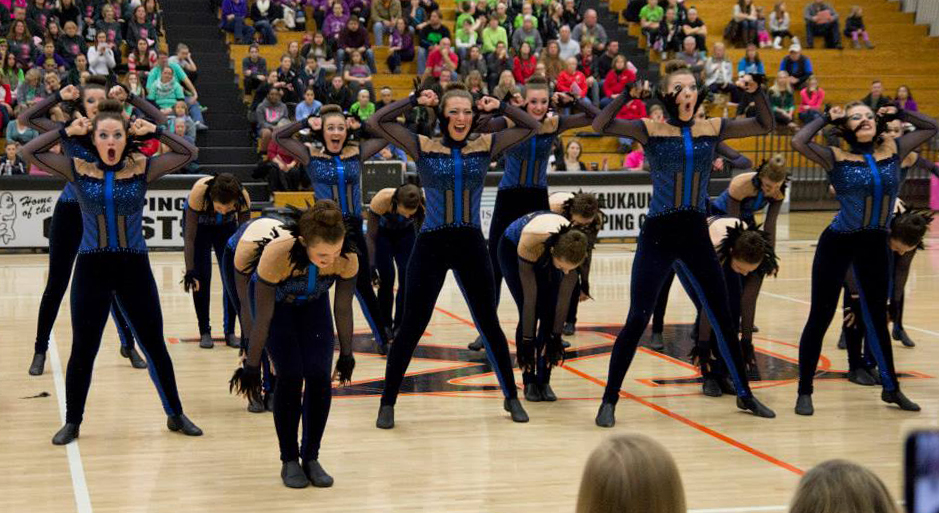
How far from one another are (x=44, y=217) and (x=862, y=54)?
52.7ft

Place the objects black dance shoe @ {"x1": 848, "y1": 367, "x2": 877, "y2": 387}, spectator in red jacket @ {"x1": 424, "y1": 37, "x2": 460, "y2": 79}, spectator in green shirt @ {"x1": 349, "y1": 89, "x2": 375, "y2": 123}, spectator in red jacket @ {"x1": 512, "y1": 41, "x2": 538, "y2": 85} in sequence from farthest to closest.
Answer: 1. spectator in red jacket @ {"x1": 512, "y1": 41, "x2": 538, "y2": 85}
2. spectator in red jacket @ {"x1": 424, "y1": 37, "x2": 460, "y2": 79}
3. spectator in green shirt @ {"x1": 349, "y1": 89, "x2": 375, "y2": 123}
4. black dance shoe @ {"x1": 848, "y1": 367, "x2": 877, "y2": 387}

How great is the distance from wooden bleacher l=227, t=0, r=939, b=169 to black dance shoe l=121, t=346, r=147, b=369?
41.3 ft

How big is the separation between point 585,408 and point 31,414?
3.27 meters

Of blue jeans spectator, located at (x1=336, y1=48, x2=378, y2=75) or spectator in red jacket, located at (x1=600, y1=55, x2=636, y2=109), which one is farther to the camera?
spectator in red jacket, located at (x1=600, y1=55, x2=636, y2=109)

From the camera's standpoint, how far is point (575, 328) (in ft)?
33.3

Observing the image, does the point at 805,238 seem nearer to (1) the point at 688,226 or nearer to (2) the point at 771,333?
(2) the point at 771,333

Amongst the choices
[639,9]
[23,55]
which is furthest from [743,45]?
[23,55]

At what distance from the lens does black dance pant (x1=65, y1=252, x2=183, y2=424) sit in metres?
6.12

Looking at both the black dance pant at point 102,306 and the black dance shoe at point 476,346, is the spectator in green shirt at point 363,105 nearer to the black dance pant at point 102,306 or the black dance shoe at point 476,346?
the black dance shoe at point 476,346

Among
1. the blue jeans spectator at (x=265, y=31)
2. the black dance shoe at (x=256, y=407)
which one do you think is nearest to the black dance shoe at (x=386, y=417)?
the black dance shoe at (x=256, y=407)

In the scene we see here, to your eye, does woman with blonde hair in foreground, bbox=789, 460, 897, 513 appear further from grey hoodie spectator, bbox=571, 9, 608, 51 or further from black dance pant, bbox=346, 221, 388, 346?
grey hoodie spectator, bbox=571, 9, 608, 51

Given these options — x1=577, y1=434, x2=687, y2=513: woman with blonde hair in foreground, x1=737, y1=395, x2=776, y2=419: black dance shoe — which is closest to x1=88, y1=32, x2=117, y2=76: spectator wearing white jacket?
x1=737, y1=395, x2=776, y2=419: black dance shoe

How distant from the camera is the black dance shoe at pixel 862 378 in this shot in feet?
25.9

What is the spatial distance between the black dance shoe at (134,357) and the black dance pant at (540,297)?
2.73 meters
